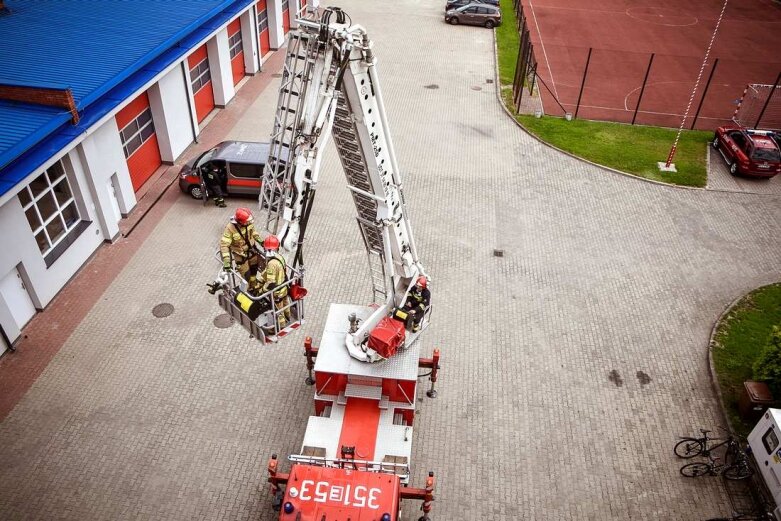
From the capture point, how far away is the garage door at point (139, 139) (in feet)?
65.3

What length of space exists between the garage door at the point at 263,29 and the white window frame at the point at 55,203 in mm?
16802

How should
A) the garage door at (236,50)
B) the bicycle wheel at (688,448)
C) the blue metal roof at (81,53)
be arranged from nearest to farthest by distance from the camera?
the bicycle wheel at (688,448) < the blue metal roof at (81,53) < the garage door at (236,50)

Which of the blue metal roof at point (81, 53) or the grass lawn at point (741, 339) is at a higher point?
the blue metal roof at point (81, 53)

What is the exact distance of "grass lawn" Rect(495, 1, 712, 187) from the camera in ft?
77.5

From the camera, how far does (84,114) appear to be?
16.4 meters

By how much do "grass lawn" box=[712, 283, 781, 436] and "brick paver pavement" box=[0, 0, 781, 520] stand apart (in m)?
0.42

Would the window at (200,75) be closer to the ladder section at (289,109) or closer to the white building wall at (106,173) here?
the white building wall at (106,173)

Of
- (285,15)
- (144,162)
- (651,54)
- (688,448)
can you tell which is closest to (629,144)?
(651,54)

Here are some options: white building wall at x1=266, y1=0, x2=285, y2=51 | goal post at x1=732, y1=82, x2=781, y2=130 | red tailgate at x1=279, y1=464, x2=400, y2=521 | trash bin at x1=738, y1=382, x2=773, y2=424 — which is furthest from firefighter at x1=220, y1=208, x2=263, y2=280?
goal post at x1=732, y1=82, x2=781, y2=130

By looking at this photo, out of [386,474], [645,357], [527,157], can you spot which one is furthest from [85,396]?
[527,157]

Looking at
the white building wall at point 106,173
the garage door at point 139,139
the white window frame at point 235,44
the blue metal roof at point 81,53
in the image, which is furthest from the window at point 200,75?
the white building wall at point 106,173

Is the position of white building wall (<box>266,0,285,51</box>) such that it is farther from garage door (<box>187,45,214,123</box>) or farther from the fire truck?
the fire truck

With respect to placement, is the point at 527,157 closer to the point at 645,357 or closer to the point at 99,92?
the point at 645,357

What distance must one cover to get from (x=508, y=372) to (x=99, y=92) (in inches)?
546
